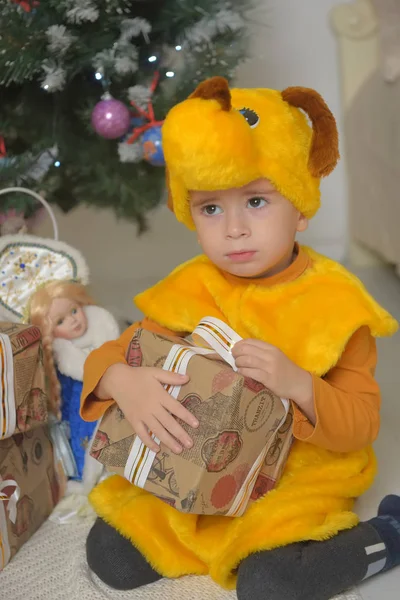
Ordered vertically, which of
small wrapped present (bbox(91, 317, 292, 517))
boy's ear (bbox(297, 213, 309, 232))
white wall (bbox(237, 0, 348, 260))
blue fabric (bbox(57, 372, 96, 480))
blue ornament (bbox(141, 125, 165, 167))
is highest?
white wall (bbox(237, 0, 348, 260))

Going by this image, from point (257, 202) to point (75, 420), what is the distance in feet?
1.71

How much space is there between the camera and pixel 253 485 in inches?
32.9

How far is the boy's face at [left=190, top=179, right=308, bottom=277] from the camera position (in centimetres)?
85

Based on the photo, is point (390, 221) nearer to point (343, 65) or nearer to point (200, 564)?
point (343, 65)

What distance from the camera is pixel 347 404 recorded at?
2.74 ft

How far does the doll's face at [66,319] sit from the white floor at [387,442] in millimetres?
570

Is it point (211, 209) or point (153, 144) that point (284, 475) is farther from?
point (153, 144)

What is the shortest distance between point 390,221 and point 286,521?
3.98ft

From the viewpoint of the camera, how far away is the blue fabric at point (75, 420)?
112cm

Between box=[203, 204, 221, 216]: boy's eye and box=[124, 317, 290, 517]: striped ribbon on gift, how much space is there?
0.16 m

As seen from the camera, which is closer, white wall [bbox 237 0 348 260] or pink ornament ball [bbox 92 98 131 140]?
pink ornament ball [bbox 92 98 131 140]

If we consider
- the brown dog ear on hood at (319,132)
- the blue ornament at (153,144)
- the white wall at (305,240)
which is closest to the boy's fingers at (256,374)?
the brown dog ear on hood at (319,132)

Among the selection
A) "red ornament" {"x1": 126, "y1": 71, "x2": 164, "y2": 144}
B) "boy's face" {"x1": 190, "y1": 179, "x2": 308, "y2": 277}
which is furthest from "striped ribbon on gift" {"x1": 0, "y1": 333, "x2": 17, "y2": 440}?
"red ornament" {"x1": 126, "y1": 71, "x2": 164, "y2": 144}

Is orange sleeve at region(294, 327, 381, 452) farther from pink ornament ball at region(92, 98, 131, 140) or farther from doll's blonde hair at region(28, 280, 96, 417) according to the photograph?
pink ornament ball at region(92, 98, 131, 140)
